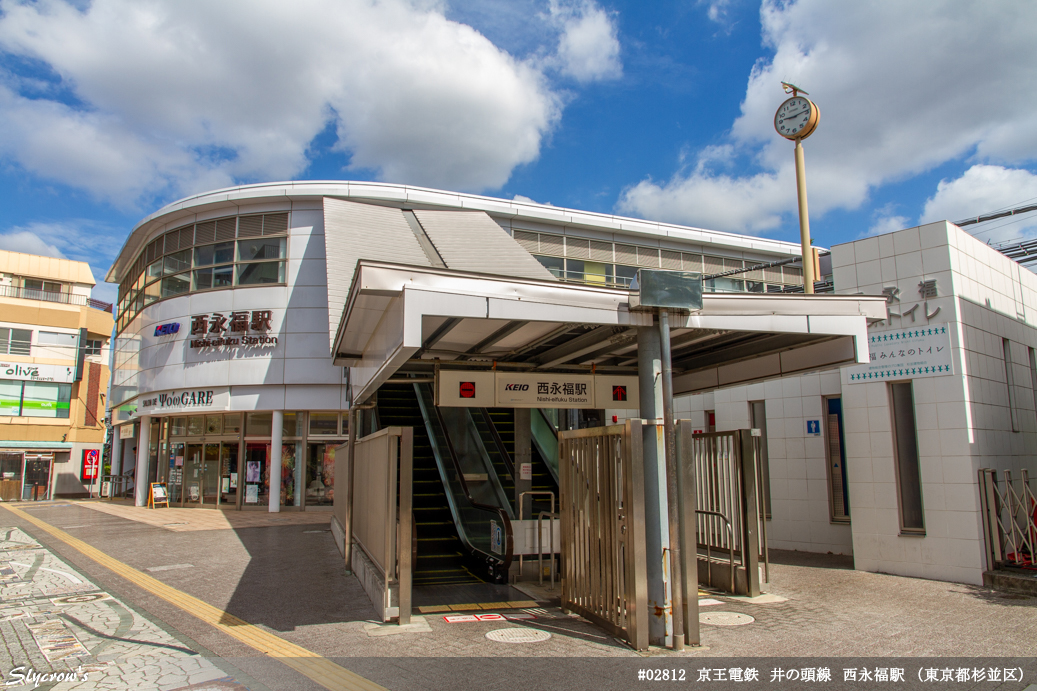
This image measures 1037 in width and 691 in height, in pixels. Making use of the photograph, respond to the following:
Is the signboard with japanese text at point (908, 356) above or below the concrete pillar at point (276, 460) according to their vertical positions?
above

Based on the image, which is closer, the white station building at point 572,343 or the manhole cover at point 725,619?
the manhole cover at point 725,619

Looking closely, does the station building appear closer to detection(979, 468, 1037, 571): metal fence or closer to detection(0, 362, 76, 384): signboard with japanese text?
detection(0, 362, 76, 384): signboard with japanese text

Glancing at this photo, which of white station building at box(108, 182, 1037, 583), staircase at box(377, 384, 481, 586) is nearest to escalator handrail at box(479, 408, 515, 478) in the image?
staircase at box(377, 384, 481, 586)

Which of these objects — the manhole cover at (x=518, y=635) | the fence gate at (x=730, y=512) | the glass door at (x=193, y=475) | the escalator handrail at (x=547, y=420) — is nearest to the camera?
the manhole cover at (x=518, y=635)

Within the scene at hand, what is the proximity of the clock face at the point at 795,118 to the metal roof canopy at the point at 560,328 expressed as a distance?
5.39 meters

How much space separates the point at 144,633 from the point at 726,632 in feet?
18.9

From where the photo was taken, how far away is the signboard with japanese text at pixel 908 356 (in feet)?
30.9

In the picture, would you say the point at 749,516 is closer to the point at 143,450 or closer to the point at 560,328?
the point at 560,328

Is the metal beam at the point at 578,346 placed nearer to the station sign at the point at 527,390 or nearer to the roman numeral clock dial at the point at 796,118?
the station sign at the point at 527,390

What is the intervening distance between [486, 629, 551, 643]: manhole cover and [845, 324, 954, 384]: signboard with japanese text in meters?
6.66

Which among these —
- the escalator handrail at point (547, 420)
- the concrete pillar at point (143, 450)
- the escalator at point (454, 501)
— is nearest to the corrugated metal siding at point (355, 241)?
the escalator at point (454, 501)

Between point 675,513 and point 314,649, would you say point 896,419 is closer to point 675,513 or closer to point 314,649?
point 675,513

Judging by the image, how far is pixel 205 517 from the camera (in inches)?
775

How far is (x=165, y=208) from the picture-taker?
24.2 metres
